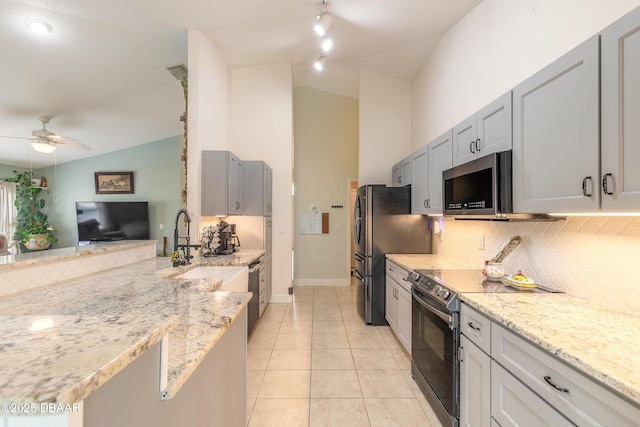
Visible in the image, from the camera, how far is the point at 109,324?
0.62 metres

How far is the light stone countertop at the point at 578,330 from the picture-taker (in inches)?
33.8

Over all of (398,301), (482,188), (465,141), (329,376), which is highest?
(465,141)

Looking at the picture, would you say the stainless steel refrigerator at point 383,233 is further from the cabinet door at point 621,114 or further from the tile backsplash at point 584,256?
the cabinet door at point 621,114

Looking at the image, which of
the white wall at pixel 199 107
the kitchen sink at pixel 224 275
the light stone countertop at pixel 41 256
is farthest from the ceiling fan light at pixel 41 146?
the kitchen sink at pixel 224 275

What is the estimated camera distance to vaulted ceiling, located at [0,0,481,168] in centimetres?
261

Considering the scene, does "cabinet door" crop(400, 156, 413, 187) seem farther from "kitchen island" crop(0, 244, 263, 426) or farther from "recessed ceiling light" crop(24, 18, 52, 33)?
"recessed ceiling light" crop(24, 18, 52, 33)

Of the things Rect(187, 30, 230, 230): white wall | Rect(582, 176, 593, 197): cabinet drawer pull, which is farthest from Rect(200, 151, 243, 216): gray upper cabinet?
Rect(582, 176, 593, 197): cabinet drawer pull

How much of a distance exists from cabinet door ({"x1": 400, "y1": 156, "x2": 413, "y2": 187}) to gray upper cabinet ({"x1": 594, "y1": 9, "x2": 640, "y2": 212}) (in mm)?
2317

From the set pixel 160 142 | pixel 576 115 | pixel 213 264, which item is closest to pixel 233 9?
pixel 213 264

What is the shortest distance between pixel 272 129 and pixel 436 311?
12.0 feet

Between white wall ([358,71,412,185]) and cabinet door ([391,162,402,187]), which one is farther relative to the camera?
white wall ([358,71,412,185])

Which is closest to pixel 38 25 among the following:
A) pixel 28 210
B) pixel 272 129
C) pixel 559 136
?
pixel 272 129

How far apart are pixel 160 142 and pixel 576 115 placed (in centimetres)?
700

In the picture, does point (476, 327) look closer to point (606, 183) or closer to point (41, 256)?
point (606, 183)
